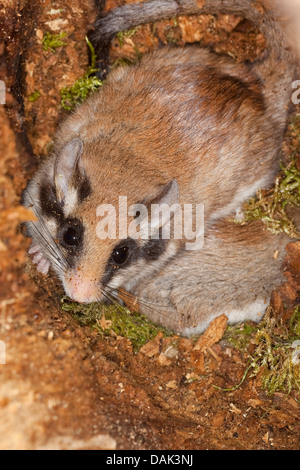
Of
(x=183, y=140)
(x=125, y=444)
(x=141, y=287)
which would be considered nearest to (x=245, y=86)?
(x=183, y=140)

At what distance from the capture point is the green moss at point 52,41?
12.2ft

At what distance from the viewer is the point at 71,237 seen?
3109 mm

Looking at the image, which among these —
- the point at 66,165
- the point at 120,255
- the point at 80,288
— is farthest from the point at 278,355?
the point at 66,165

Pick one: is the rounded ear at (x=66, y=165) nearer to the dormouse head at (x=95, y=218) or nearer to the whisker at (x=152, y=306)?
the dormouse head at (x=95, y=218)

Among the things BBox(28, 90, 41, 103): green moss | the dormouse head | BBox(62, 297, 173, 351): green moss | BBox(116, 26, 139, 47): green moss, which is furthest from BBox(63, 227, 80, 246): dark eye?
BBox(116, 26, 139, 47): green moss

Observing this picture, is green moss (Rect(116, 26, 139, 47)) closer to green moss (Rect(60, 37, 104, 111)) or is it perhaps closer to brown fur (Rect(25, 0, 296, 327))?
brown fur (Rect(25, 0, 296, 327))

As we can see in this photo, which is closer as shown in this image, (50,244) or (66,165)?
(66,165)

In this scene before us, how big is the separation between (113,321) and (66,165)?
1.17 m

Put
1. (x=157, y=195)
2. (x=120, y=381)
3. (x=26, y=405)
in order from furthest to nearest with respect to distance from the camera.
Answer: (x=157, y=195) → (x=120, y=381) → (x=26, y=405)

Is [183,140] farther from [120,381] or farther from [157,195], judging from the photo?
[120,381]

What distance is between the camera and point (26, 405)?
2.22 meters

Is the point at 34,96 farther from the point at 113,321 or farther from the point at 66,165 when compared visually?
the point at 113,321

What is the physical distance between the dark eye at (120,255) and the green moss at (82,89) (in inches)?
53.9

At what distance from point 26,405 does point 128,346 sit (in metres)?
1.25
